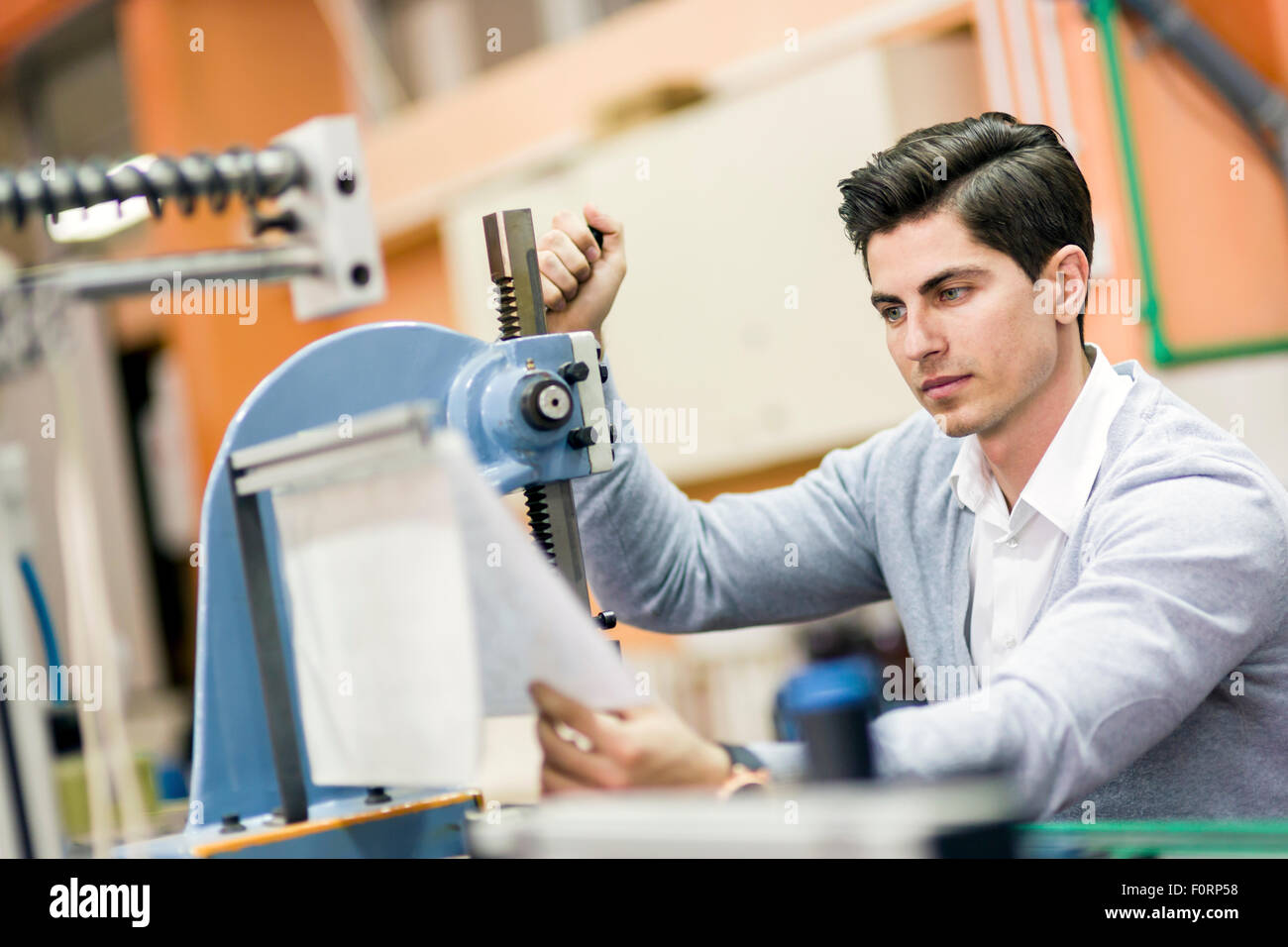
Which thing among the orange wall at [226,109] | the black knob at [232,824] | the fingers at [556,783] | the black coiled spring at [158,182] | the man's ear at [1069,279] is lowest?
the black knob at [232,824]

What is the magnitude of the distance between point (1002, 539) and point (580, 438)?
15.9 inches

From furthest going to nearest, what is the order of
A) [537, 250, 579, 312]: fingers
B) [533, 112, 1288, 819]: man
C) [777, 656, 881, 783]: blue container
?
1. [537, 250, 579, 312]: fingers
2. [533, 112, 1288, 819]: man
3. [777, 656, 881, 783]: blue container

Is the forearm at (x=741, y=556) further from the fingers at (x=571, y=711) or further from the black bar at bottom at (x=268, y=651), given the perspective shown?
the fingers at (x=571, y=711)

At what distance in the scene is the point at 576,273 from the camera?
4.09 feet

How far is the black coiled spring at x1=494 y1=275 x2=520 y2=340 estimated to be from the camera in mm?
1120

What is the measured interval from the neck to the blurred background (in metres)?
0.46

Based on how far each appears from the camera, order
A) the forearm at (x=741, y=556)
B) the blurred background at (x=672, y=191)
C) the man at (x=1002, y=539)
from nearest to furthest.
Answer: the man at (x=1002, y=539) < the forearm at (x=741, y=556) < the blurred background at (x=672, y=191)

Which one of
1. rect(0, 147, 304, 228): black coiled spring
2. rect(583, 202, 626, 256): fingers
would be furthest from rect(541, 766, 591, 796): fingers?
rect(583, 202, 626, 256): fingers

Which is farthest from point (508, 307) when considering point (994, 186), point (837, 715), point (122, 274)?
point (837, 715)

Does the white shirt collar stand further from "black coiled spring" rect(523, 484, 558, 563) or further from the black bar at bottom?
the black bar at bottom

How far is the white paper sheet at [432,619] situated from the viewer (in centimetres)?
73

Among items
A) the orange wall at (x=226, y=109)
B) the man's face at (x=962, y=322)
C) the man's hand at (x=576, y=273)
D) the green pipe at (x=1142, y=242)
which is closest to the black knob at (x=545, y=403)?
the man's hand at (x=576, y=273)

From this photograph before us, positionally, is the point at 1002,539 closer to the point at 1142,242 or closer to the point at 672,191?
the point at 1142,242
